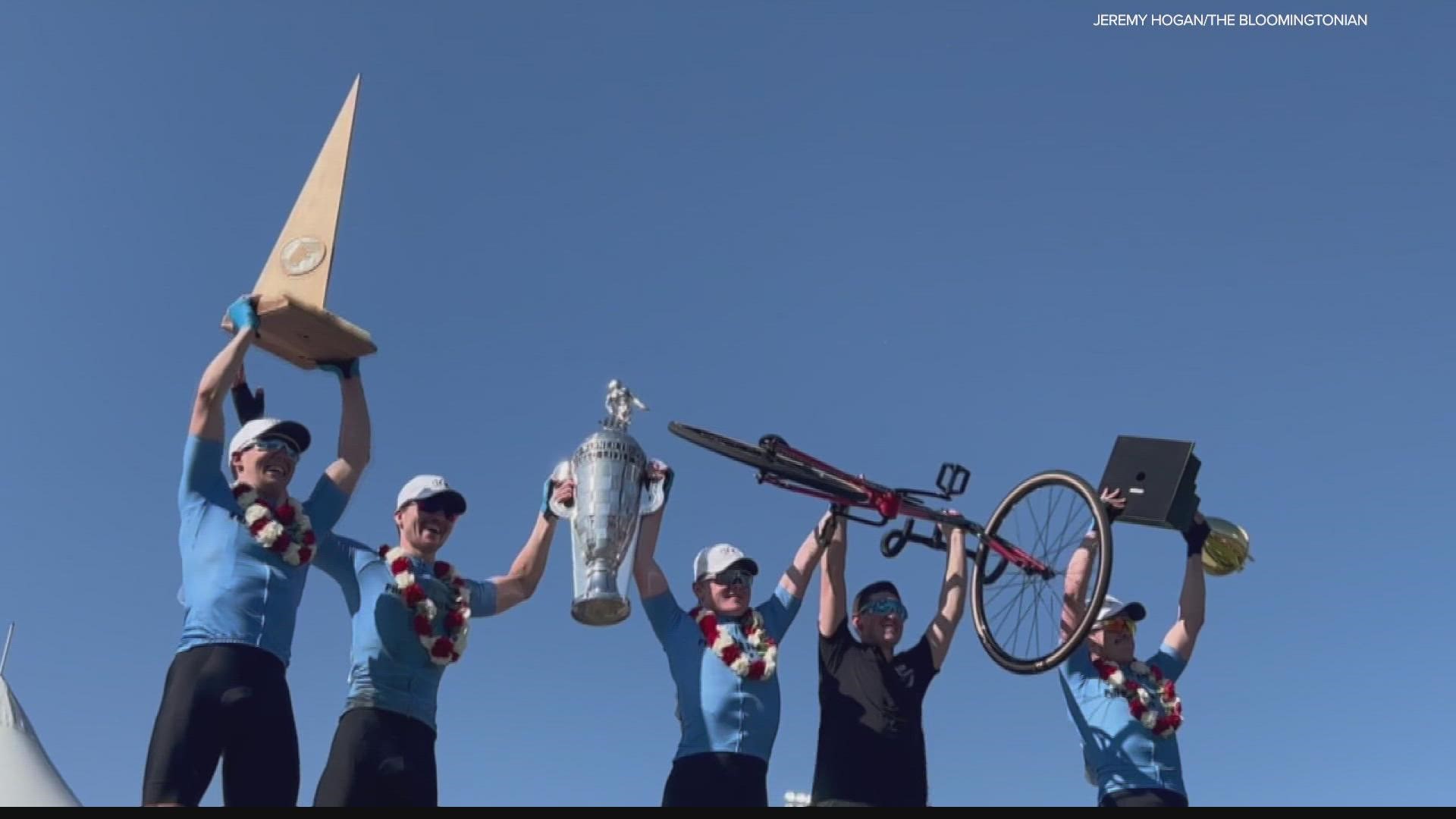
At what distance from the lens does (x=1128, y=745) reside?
7.39m

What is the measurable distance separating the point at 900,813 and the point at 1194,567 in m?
4.02

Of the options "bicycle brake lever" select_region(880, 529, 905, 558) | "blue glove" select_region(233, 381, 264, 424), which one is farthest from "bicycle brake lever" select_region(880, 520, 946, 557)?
"blue glove" select_region(233, 381, 264, 424)

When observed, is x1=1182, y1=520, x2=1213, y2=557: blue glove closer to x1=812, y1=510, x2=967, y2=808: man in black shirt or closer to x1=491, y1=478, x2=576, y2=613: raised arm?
x1=812, y1=510, x2=967, y2=808: man in black shirt

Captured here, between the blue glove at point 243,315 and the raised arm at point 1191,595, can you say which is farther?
the raised arm at point 1191,595

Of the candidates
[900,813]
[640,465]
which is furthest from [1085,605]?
[900,813]

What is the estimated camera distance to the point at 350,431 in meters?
6.53

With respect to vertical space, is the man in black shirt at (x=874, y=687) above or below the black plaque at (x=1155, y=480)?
below

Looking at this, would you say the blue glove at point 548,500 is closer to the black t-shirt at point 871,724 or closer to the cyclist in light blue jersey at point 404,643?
the cyclist in light blue jersey at point 404,643

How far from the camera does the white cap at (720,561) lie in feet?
23.9

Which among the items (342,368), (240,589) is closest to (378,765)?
(240,589)

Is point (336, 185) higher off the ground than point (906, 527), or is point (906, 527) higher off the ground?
point (336, 185)

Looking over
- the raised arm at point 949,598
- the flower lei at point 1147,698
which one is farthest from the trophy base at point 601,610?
the flower lei at point 1147,698

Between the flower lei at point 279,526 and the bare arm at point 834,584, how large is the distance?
8.19ft

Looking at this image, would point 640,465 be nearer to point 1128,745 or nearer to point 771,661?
point 771,661
